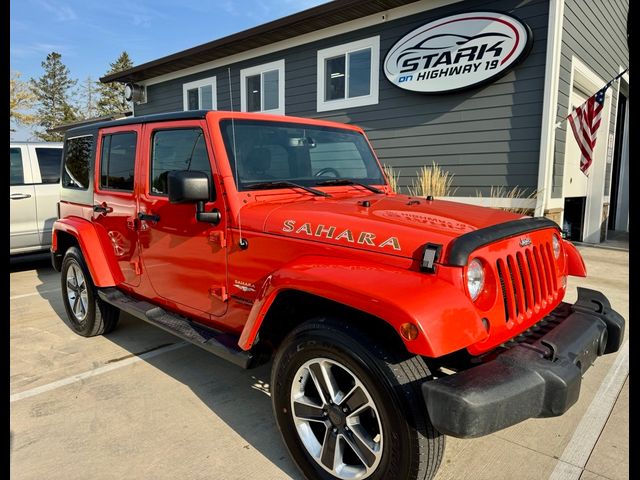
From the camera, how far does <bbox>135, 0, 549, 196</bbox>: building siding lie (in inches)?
271

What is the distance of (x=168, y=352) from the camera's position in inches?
151

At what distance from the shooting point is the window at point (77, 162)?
4.08m

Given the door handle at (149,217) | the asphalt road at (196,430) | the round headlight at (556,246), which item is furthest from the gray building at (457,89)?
the door handle at (149,217)

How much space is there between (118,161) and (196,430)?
221cm

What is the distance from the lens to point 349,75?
29.3 ft

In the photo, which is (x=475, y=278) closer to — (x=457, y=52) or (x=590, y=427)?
(x=590, y=427)

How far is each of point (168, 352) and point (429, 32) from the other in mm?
6568

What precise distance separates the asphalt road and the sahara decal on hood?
1.20 metres

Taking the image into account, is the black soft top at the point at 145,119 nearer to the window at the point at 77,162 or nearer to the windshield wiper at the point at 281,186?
the window at the point at 77,162

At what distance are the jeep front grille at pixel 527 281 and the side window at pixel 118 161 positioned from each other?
2697 mm

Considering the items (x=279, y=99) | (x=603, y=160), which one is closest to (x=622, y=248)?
(x=603, y=160)

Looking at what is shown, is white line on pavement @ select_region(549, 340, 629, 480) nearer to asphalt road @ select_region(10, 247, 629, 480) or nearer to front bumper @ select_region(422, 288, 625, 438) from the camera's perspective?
asphalt road @ select_region(10, 247, 629, 480)

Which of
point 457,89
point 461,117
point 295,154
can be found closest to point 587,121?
point 461,117

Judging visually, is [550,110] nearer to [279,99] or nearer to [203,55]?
[279,99]
